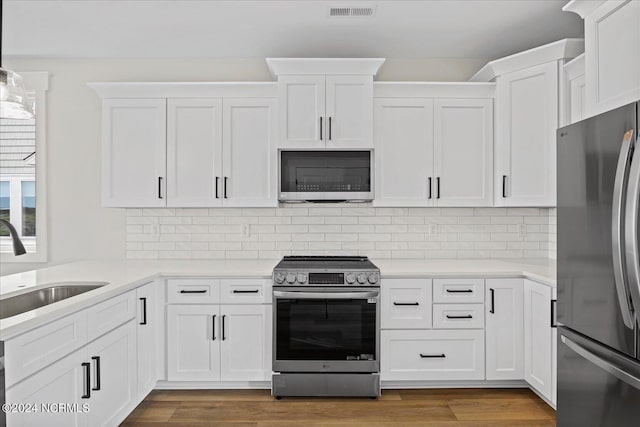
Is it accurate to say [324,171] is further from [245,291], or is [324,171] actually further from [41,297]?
[41,297]

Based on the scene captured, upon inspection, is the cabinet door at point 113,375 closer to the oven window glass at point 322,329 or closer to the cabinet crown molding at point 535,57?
the oven window glass at point 322,329

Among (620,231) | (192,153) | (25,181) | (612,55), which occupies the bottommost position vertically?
(620,231)

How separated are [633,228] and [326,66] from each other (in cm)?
244

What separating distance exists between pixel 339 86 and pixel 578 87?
5.28ft

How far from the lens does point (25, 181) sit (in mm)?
3986

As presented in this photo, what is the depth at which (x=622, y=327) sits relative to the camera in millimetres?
1702

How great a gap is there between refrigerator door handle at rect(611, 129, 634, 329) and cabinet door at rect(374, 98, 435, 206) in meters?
1.97

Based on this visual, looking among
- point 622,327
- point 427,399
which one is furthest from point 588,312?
point 427,399

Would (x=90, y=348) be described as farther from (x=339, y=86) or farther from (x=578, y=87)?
(x=578, y=87)

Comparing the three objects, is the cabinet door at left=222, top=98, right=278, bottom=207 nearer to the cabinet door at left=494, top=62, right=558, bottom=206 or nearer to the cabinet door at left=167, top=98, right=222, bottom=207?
the cabinet door at left=167, top=98, right=222, bottom=207

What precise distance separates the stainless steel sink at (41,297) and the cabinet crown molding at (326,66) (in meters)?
1.92

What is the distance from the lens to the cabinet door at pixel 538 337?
9.58 ft

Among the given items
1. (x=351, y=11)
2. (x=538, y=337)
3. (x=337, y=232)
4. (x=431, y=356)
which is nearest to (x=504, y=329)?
(x=538, y=337)

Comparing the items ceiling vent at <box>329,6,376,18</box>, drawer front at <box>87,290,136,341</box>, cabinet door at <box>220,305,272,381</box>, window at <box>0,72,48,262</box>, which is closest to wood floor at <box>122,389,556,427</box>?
cabinet door at <box>220,305,272,381</box>
